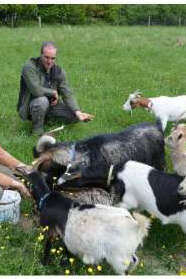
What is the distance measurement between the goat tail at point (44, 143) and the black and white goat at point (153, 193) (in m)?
1.06

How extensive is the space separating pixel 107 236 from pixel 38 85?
4368 mm

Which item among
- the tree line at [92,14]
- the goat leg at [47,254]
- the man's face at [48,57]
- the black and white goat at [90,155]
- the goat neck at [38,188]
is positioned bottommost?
the tree line at [92,14]

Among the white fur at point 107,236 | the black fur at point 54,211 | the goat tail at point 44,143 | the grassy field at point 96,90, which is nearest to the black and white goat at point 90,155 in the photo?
the goat tail at point 44,143

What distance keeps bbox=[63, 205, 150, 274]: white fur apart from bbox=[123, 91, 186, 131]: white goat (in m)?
4.76

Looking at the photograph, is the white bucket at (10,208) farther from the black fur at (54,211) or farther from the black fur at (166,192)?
the black fur at (166,192)

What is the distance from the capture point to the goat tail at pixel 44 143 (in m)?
5.99

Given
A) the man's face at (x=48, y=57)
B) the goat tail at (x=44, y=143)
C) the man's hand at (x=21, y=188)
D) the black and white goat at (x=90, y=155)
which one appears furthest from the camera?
the man's face at (x=48, y=57)

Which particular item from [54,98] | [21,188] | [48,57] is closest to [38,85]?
[54,98]

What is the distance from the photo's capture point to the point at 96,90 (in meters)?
11.3

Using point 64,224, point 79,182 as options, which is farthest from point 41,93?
point 64,224

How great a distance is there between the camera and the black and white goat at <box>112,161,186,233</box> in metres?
4.89

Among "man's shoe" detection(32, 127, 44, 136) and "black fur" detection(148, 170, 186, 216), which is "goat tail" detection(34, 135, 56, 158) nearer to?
"black fur" detection(148, 170, 186, 216)

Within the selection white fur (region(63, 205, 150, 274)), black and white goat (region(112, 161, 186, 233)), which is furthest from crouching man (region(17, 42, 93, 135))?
white fur (region(63, 205, 150, 274))

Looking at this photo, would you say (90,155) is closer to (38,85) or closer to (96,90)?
(38,85)
